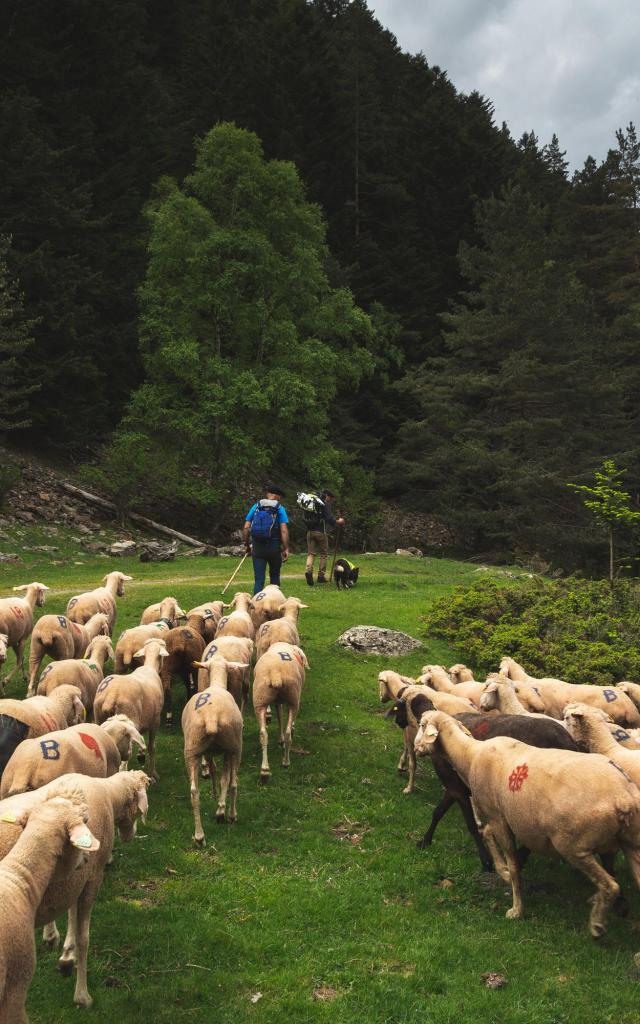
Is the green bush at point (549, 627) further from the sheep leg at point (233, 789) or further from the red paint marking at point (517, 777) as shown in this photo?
the sheep leg at point (233, 789)

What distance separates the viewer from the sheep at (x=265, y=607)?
47.3 ft

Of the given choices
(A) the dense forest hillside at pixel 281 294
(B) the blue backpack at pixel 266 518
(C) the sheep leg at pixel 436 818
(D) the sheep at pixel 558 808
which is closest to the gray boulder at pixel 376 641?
(B) the blue backpack at pixel 266 518

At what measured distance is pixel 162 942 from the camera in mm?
6207

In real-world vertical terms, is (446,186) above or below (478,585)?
above

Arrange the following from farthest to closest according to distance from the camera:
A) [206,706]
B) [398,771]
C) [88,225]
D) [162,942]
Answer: [88,225]
[398,771]
[206,706]
[162,942]

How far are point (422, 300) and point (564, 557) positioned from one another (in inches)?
937

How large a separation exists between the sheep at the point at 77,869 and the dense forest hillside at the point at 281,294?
80.4ft

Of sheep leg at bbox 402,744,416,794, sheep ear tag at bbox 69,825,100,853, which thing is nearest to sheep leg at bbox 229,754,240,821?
sheep leg at bbox 402,744,416,794

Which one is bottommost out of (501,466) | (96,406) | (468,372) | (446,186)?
(501,466)

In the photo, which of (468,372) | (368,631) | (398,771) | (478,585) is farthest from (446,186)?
(398,771)

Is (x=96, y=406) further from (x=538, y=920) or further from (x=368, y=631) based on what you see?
(x=538, y=920)

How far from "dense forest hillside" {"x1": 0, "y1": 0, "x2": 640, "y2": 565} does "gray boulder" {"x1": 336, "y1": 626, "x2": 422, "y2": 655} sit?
668 inches

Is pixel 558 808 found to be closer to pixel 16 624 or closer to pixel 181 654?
pixel 181 654

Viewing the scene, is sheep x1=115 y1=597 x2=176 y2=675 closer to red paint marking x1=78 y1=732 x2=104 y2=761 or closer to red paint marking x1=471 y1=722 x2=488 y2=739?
red paint marking x1=78 y1=732 x2=104 y2=761
